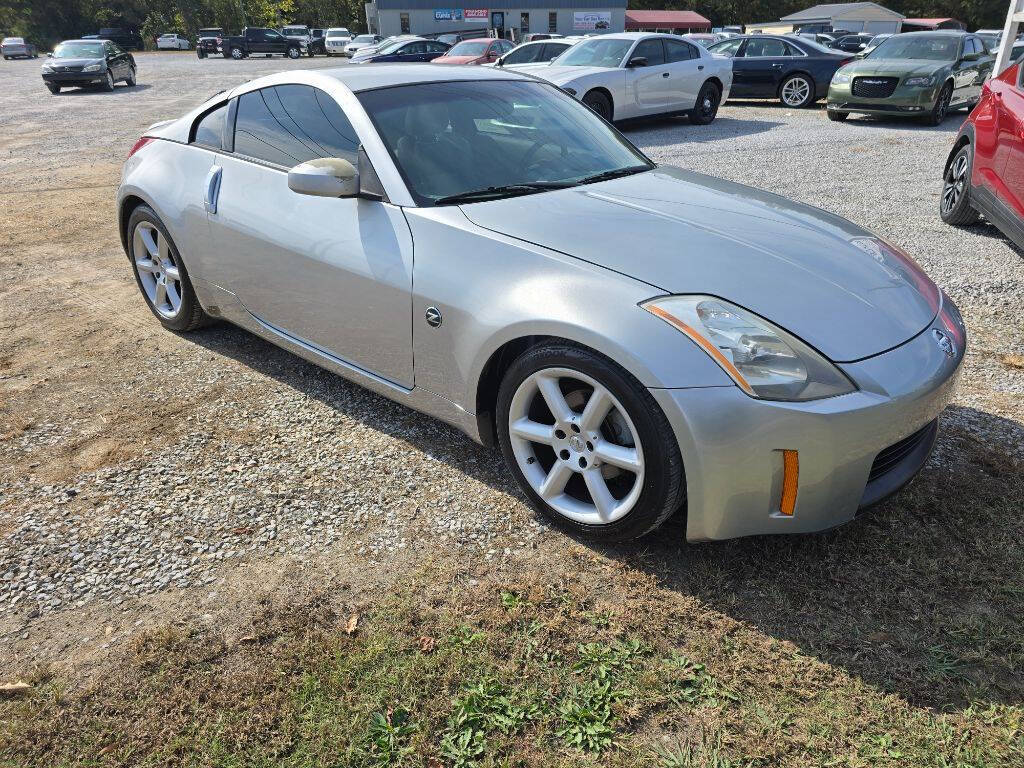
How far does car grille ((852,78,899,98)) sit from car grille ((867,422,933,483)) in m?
11.6

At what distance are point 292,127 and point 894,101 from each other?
11.6 m

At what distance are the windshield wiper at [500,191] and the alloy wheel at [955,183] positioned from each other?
15.4 feet

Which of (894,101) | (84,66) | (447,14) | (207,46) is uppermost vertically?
(447,14)

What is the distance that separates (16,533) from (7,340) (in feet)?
7.22

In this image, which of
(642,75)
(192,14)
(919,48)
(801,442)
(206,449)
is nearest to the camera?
(801,442)

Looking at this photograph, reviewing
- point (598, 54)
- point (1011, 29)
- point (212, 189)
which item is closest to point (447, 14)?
point (598, 54)

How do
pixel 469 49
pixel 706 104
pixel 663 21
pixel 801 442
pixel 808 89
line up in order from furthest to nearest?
pixel 663 21, pixel 469 49, pixel 808 89, pixel 706 104, pixel 801 442

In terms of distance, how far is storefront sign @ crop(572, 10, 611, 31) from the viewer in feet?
176

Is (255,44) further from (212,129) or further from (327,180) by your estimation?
(327,180)

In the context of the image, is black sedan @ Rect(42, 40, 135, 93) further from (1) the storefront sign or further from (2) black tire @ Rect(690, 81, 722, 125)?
(1) the storefront sign

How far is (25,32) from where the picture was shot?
6562 cm

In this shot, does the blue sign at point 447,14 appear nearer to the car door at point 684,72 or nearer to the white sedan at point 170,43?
the white sedan at point 170,43

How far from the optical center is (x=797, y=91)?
15.1 m

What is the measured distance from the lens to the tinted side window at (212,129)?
13.0 feet
